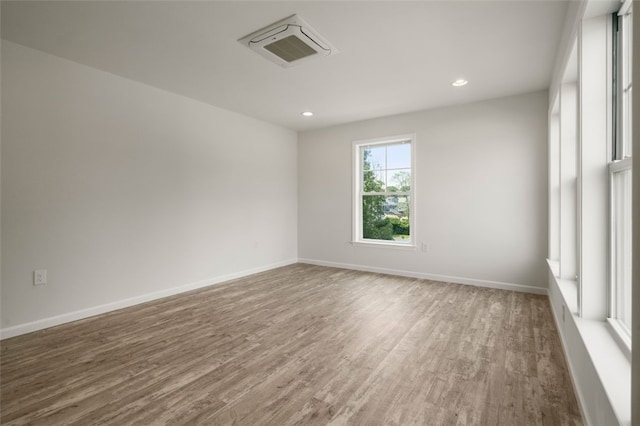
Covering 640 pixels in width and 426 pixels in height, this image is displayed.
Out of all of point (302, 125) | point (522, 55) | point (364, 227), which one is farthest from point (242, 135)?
point (522, 55)

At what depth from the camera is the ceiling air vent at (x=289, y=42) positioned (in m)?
2.43

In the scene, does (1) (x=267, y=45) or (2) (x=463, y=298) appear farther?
(2) (x=463, y=298)

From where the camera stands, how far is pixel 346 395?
1.82 m

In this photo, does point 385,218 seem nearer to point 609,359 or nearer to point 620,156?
point 620,156

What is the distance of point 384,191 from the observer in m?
5.23

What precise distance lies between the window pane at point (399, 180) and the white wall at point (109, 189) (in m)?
2.32

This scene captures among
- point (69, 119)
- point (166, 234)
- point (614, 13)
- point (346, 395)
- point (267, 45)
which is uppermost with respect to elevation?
point (267, 45)

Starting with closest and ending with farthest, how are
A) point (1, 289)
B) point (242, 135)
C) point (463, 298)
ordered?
point (1, 289) → point (463, 298) → point (242, 135)

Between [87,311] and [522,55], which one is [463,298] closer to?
[522,55]

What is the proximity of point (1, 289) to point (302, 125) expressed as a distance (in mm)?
4422

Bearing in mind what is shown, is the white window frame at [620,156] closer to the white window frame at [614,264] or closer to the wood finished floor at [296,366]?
the white window frame at [614,264]

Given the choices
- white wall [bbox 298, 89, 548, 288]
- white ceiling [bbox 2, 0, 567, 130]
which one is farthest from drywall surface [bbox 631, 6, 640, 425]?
white wall [bbox 298, 89, 548, 288]

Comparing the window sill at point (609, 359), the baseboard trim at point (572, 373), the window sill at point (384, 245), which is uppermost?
the window sill at point (384, 245)

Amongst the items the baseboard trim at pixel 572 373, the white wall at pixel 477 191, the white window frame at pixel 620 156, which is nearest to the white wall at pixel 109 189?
the white wall at pixel 477 191
